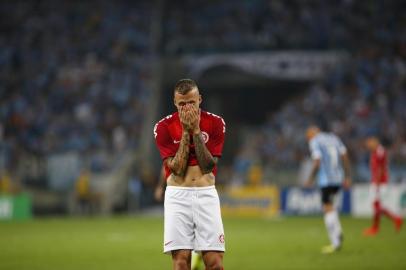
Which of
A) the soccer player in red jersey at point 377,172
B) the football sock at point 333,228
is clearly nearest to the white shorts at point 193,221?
the football sock at point 333,228

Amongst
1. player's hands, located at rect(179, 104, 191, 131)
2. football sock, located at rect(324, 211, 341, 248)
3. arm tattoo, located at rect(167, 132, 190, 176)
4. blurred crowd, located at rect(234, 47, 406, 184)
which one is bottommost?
football sock, located at rect(324, 211, 341, 248)

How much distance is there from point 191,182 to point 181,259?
28.2 inches

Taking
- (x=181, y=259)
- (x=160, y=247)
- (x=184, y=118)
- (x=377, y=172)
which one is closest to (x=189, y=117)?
(x=184, y=118)

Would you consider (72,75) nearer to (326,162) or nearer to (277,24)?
(277,24)

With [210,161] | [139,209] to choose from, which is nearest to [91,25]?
[139,209]

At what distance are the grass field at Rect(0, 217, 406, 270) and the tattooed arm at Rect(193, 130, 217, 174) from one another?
4.71m

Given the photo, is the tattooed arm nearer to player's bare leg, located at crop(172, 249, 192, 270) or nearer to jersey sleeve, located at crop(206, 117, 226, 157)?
jersey sleeve, located at crop(206, 117, 226, 157)

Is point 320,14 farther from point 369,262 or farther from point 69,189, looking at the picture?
point 369,262

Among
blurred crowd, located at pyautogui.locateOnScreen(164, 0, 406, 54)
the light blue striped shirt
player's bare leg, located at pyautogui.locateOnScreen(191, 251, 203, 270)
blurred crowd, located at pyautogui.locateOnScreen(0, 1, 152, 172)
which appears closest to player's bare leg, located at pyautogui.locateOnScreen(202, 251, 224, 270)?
player's bare leg, located at pyautogui.locateOnScreen(191, 251, 203, 270)

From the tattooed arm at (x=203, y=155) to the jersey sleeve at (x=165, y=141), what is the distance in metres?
0.36

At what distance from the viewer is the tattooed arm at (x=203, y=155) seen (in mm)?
7203

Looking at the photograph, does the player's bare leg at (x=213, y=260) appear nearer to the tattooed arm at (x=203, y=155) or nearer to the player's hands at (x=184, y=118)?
the tattooed arm at (x=203, y=155)

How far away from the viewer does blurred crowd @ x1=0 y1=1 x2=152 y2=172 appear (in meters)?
34.5

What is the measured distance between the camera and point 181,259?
289 inches
